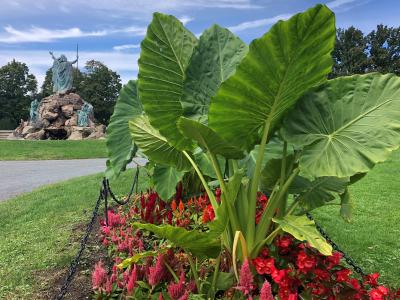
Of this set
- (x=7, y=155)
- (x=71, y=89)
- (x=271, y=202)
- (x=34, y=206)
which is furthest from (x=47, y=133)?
(x=271, y=202)

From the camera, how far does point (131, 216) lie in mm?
4363

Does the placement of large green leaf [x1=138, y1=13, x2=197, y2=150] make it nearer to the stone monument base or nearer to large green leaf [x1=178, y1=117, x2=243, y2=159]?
large green leaf [x1=178, y1=117, x2=243, y2=159]

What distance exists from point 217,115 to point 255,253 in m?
0.88

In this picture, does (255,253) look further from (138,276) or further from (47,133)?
(47,133)

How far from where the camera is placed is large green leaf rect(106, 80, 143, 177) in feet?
13.0

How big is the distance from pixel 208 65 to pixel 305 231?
111 centimetres

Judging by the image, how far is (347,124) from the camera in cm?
238

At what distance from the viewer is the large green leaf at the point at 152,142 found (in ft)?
10.2

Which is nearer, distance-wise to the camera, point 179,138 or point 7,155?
point 179,138

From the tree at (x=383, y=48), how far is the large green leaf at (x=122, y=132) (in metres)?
45.4

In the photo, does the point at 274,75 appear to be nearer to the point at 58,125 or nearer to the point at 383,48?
the point at 58,125

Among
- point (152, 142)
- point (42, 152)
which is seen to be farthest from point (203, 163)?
point (42, 152)

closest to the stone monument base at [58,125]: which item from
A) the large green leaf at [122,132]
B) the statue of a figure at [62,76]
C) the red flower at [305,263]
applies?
the statue of a figure at [62,76]

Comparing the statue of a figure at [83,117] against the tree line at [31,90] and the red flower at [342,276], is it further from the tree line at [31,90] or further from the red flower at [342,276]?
the red flower at [342,276]
